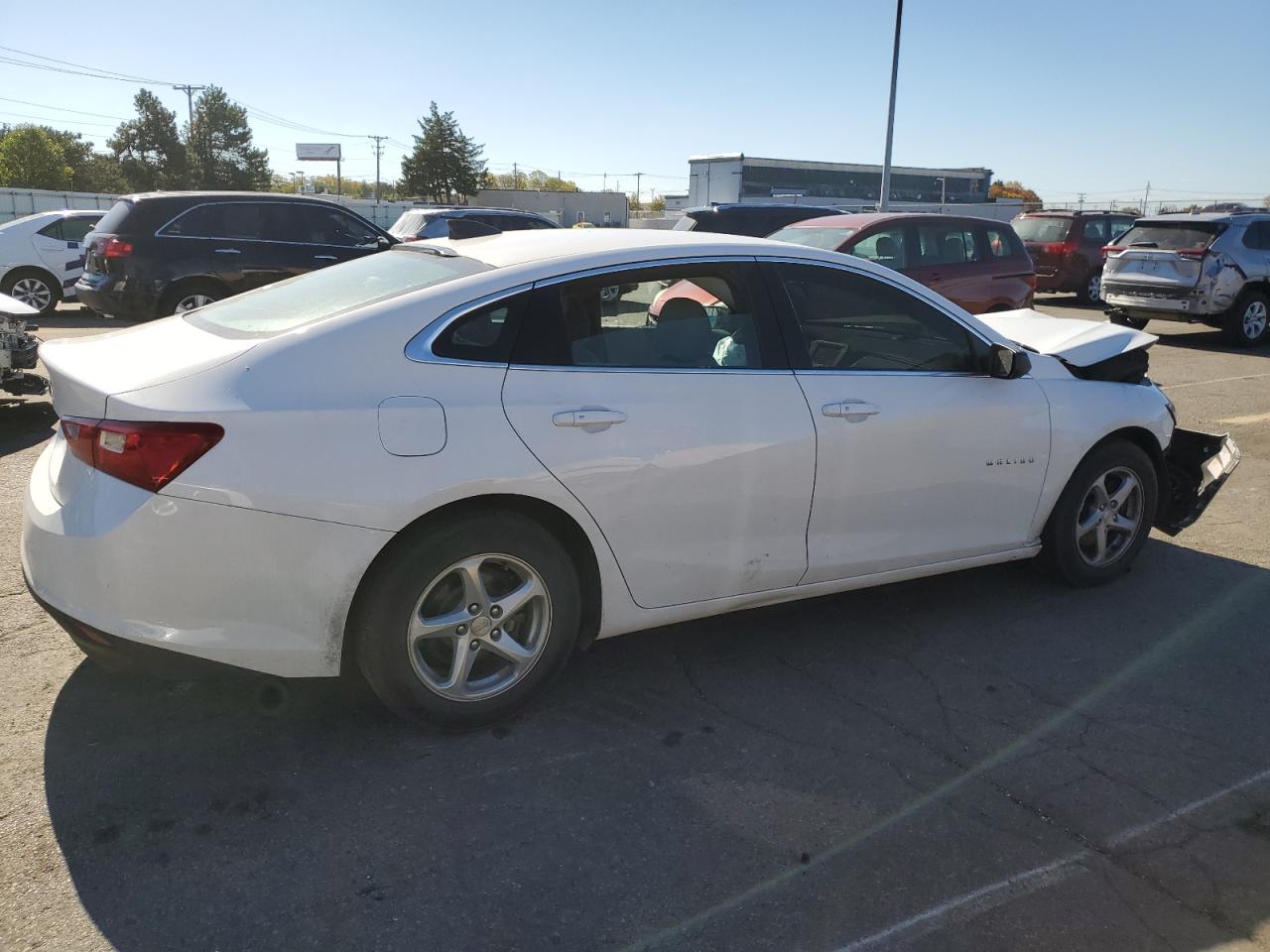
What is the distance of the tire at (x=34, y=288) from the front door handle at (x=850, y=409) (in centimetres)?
1378

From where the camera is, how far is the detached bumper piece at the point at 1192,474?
16.5ft

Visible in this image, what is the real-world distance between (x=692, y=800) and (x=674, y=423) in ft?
3.97

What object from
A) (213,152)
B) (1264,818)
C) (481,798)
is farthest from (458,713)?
(213,152)

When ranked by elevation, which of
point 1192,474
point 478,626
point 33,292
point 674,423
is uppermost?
point 674,423

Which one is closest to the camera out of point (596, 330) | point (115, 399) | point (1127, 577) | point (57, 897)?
point (57, 897)

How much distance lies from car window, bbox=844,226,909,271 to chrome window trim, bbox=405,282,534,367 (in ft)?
24.8

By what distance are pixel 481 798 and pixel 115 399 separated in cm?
155

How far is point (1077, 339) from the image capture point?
4.84 metres

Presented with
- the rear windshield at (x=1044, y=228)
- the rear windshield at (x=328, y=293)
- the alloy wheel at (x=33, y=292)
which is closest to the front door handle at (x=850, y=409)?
the rear windshield at (x=328, y=293)

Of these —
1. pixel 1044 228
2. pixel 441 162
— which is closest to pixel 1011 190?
pixel 441 162

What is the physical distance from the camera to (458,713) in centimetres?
326

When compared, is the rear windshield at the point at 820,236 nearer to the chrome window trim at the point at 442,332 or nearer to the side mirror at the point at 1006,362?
the side mirror at the point at 1006,362

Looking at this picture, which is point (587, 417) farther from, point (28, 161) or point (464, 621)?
point (28, 161)

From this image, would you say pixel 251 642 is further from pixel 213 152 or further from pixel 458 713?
pixel 213 152
